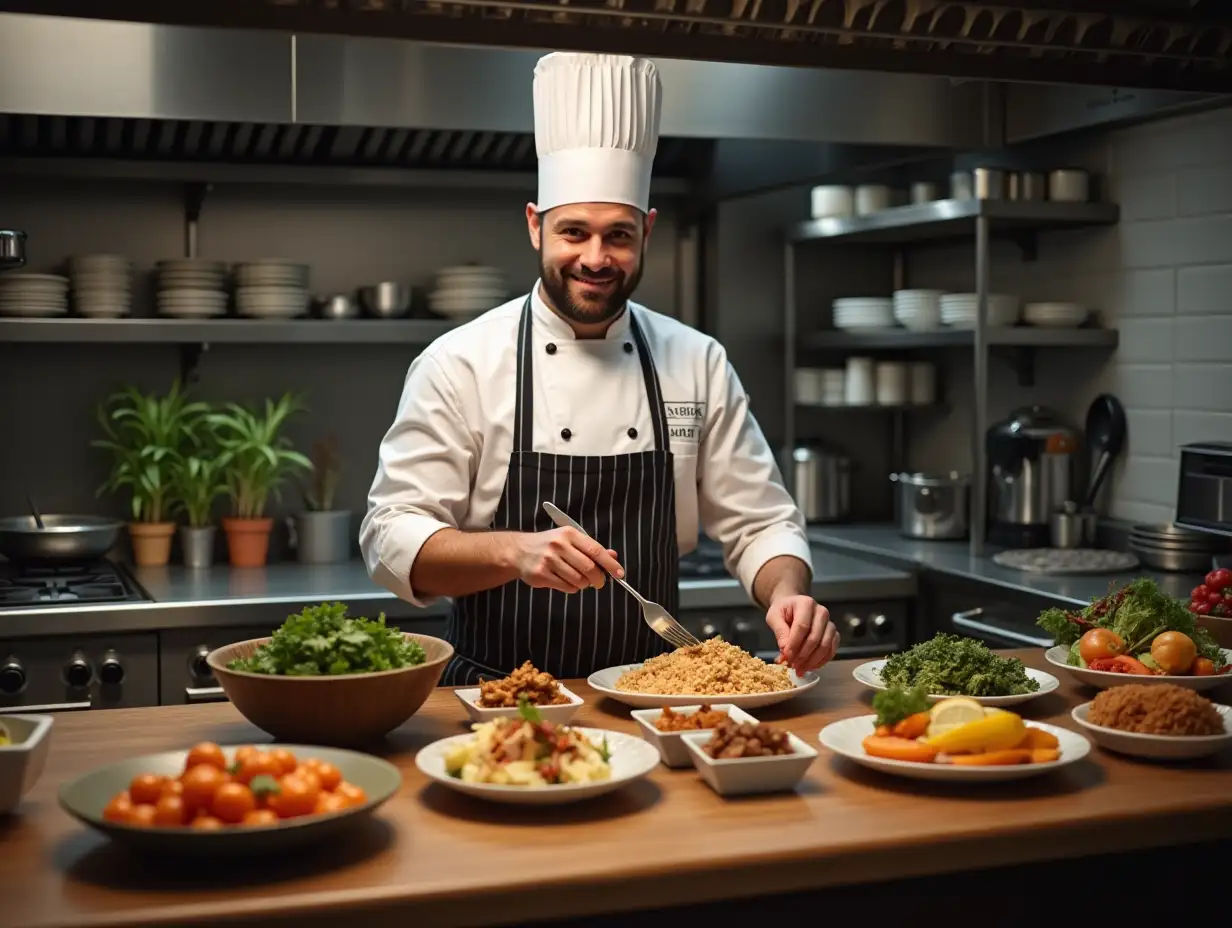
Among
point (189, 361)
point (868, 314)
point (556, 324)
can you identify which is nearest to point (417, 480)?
point (556, 324)

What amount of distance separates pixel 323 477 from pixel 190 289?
685 mm

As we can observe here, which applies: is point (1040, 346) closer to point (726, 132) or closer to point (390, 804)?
point (726, 132)

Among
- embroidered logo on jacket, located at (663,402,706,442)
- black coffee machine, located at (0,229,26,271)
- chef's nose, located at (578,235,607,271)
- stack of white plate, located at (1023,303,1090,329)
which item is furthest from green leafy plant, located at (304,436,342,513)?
stack of white plate, located at (1023,303,1090,329)

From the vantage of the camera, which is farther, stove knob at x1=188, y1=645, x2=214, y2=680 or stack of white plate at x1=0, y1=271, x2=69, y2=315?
stack of white plate at x1=0, y1=271, x2=69, y2=315

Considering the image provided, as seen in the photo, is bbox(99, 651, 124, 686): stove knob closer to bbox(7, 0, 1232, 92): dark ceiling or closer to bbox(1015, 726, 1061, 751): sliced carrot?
bbox(7, 0, 1232, 92): dark ceiling

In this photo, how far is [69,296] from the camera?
414 centimetres

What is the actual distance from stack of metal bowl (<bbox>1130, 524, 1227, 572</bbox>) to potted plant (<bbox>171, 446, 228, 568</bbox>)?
2491 millimetres

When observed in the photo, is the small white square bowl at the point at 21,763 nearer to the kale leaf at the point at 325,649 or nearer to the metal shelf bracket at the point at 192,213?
the kale leaf at the point at 325,649

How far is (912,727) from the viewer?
189cm

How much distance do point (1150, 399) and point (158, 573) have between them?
2.74 meters

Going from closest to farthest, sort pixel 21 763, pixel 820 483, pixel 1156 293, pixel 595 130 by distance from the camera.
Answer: pixel 21 763 → pixel 595 130 → pixel 1156 293 → pixel 820 483

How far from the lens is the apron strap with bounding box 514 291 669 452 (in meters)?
2.86

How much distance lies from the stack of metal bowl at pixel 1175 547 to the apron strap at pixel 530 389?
1.52m

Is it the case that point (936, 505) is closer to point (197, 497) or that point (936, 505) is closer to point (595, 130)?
point (595, 130)
